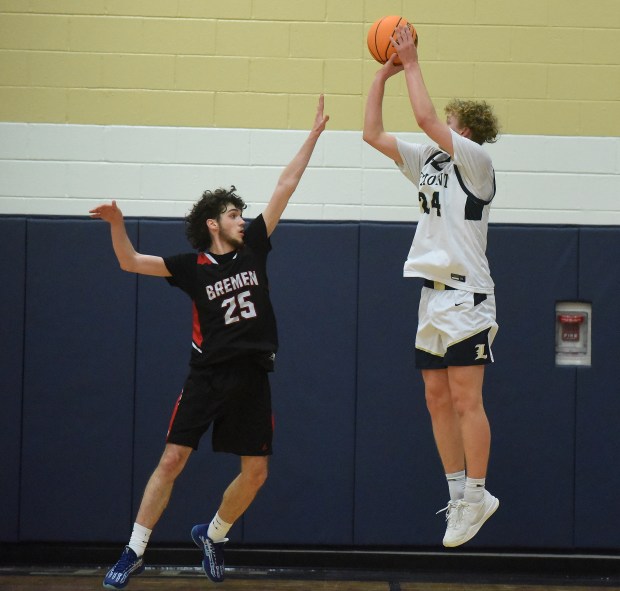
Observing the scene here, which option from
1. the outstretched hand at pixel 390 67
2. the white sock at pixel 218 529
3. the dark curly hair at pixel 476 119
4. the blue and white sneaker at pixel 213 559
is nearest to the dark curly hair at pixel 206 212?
the outstretched hand at pixel 390 67

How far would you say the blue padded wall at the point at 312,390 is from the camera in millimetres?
5953

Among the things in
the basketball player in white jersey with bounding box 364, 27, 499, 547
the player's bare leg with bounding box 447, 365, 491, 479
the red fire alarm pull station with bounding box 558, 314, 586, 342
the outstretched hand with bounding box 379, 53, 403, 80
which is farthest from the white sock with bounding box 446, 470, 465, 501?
the outstretched hand with bounding box 379, 53, 403, 80

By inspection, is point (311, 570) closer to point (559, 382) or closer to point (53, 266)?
point (559, 382)

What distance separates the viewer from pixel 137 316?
236 inches

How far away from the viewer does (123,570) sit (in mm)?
4648

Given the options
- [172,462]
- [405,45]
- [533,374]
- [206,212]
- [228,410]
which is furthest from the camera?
[533,374]

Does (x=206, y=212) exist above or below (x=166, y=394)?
above

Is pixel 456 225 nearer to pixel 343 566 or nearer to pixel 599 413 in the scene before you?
pixel 599 413

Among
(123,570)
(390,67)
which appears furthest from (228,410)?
(390,67)

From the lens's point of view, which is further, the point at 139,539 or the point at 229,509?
the point at 229,509

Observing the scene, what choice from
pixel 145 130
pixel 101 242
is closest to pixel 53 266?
pixel 101 242

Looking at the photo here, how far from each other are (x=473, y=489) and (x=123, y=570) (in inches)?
65.9

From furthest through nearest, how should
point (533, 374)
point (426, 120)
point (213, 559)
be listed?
point (533, 374)
point (213, 559)
point (426, 120)

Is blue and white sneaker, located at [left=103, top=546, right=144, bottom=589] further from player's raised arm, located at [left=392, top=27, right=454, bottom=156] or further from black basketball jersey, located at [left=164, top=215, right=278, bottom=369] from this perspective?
player's raised arm, located at [left=392, top=27, right=454, bottom=156]
